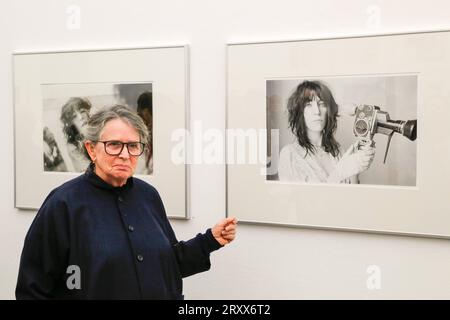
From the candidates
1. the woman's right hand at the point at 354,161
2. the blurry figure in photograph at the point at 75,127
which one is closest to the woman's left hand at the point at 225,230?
the woman's right hand at the point at 354,161

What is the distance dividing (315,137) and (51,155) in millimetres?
1164

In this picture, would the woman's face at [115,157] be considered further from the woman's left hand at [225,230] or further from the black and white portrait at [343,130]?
the black and white portrait at [343,130]

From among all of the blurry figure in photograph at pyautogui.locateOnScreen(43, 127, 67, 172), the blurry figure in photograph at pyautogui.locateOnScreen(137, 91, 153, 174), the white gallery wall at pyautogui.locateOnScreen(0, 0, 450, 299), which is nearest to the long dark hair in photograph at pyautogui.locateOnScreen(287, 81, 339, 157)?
the white gallery wall at pyautogui.locateOnScreen(0, 0, 450, 299)

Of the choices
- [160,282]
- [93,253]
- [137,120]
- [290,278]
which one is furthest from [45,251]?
[290,278]

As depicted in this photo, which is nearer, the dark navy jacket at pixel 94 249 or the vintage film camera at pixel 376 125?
the dark navy jacket at pixel 94 249

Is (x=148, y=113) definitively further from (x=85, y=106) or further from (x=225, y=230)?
(x=225, y=230)

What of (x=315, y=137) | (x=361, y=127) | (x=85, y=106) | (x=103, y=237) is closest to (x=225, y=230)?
(x=103, y=237)

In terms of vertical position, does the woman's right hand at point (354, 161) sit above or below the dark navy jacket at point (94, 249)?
above

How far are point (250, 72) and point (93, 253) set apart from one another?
3.01 ft

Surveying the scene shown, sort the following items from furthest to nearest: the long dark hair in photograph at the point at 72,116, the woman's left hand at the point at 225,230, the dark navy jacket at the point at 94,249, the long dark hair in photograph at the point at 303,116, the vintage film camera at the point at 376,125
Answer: the long dark hair in photograph at the point at 72,116 → the long dark hair in photograph at the point at 303,116 → the vintage film camera at the point at 376,125 → the woman's left hand at the point at 225,230 → the dark navy jacket at the point at 94,249

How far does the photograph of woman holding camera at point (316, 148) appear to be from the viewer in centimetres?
196

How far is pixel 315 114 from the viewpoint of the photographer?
2.00 meters

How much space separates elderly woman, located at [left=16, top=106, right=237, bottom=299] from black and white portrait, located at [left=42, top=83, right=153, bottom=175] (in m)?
0.61

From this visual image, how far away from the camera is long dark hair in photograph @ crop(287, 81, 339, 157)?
1977mm
